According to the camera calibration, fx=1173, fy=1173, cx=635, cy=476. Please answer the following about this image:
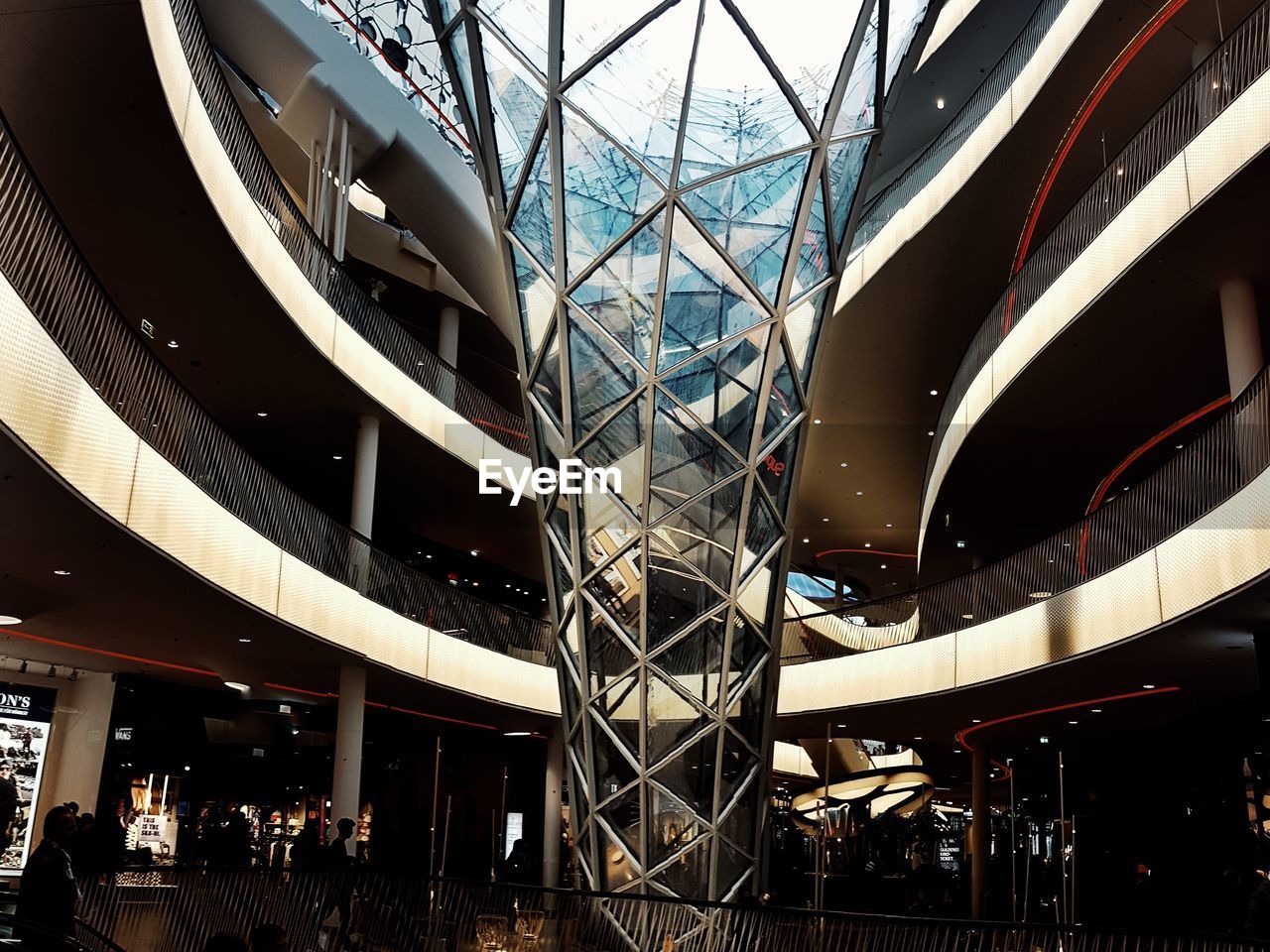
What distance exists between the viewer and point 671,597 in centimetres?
1706

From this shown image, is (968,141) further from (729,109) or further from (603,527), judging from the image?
(603,527)

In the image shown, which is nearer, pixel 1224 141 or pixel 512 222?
pixel 1224 141

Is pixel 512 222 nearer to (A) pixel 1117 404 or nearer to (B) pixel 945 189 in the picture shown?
(B) pixel 945 189

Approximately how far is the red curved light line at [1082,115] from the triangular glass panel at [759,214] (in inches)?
202

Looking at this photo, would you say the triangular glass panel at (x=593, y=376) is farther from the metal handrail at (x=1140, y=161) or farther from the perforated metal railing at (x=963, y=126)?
the metal handrail at (x=1140, y=161)

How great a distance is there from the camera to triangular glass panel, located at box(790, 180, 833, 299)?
17.2m

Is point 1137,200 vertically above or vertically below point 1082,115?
below

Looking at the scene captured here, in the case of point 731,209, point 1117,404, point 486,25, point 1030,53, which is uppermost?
point 1030,53

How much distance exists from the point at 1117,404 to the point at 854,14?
804 centimetres

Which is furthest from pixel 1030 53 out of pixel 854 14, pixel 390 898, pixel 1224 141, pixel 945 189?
pixel 390 898

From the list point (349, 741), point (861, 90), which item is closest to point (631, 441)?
point (861, 90)

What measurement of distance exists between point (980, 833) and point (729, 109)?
19.2 meters

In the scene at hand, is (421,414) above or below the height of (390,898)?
above

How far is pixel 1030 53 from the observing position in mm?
20781
